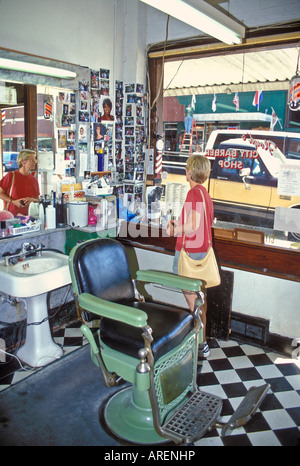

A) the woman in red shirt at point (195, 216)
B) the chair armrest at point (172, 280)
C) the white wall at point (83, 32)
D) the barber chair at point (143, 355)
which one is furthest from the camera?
the white wall at point (83, 32)

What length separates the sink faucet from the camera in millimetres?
2637

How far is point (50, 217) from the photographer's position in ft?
Answer: 9.94

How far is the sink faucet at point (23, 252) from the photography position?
264 centimetres

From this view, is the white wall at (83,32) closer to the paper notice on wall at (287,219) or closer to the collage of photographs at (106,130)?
the collage of photographs at (106,130)

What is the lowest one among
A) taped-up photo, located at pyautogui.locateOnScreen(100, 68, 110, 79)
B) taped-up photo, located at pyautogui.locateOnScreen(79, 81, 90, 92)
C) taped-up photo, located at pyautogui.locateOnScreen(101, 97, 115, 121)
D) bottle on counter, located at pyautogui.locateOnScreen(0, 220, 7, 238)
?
bottle on counter, located at pyautogui.locateOnScreen(0, 220, 7, 238)

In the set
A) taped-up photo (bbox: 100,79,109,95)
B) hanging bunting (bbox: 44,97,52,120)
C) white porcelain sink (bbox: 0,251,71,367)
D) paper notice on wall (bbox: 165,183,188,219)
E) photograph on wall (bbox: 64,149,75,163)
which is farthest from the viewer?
paper notice on wall (bbox: 165,183,188,219)

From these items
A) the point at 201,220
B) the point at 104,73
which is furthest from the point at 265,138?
the point at 104,73

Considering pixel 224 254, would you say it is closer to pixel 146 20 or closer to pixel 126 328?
pixel 126 328

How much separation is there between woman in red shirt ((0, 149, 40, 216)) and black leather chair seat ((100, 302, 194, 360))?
1332mm

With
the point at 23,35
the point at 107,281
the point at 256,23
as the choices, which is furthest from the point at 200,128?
the point at 107,281

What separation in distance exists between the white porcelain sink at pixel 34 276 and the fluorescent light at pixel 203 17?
5.75ft

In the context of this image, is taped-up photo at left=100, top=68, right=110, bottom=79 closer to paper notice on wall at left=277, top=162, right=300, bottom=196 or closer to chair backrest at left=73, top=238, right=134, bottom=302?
paper notice on wall at left=277, top=162, right=300, bottom=196

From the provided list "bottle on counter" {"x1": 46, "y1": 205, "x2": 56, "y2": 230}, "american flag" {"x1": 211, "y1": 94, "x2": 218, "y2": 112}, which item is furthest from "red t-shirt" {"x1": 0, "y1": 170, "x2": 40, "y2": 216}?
"american flag" {"x1": 211, "y1": 94, "x2": 218, "y2": 112}

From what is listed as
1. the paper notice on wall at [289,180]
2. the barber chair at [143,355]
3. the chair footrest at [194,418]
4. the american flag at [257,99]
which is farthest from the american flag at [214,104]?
the chair footrest at [194,418]
